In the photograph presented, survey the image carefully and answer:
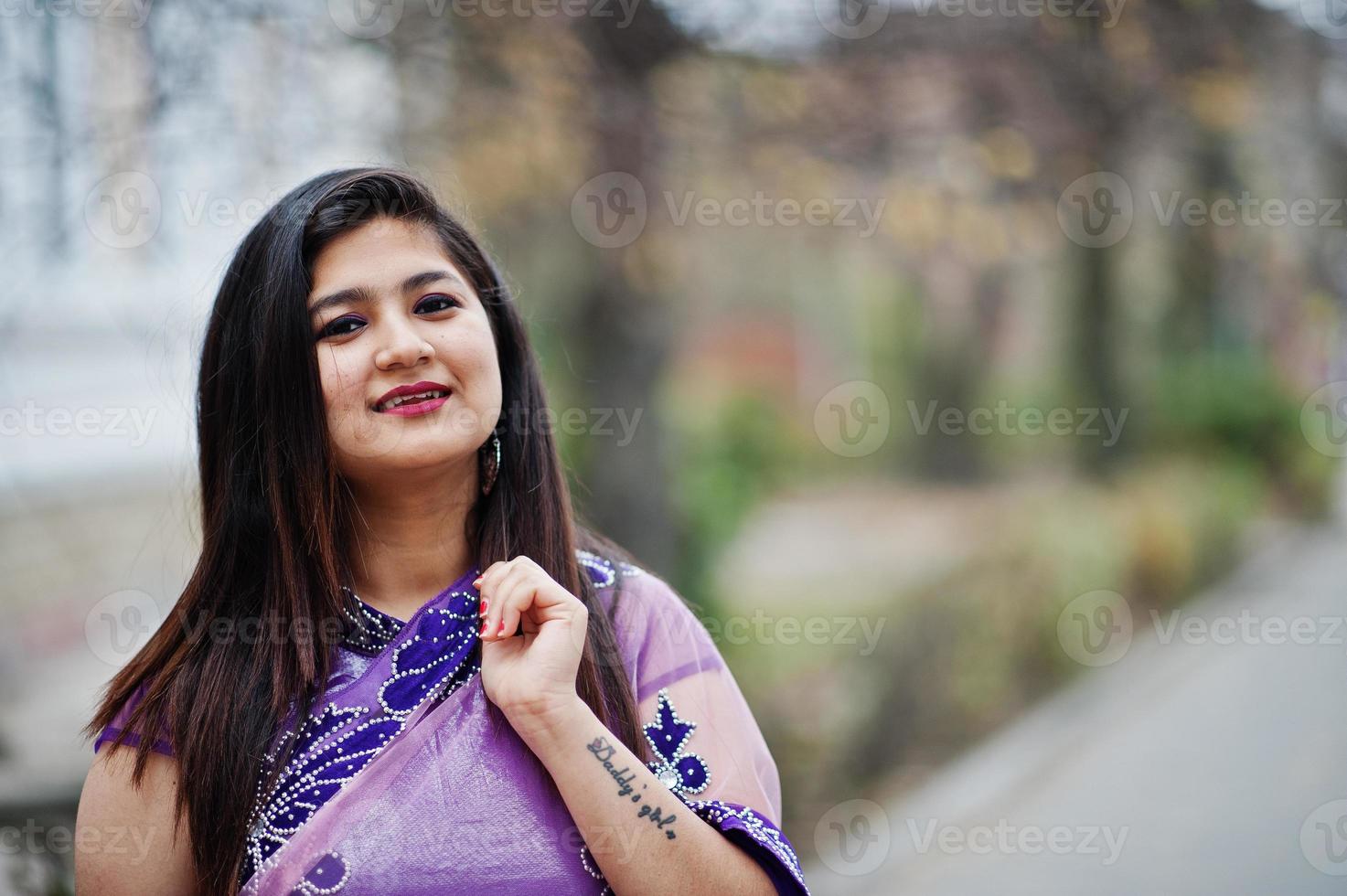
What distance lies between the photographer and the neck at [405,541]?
1.84 meters

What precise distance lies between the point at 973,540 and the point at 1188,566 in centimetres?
Result: 182

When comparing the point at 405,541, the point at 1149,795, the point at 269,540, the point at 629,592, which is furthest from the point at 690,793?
the point at 1149,795

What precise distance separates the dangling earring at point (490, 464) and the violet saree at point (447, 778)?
192 millimetres

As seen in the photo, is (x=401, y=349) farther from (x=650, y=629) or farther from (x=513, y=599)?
(x=650, y=629)

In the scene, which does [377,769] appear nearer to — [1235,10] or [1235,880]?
[1235,880]

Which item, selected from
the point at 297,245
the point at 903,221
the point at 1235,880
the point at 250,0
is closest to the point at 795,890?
the point at 297,245

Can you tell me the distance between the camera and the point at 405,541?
187 centimetres

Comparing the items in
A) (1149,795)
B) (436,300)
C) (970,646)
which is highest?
(436,300)

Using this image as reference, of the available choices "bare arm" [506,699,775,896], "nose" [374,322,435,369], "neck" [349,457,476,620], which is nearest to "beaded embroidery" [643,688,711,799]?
"bare arm" [506,699,775,896]

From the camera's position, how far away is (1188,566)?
8.24 meters

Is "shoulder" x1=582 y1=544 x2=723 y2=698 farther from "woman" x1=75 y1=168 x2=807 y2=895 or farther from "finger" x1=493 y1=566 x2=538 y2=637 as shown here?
"finger" x1=493 y1=566 x2=538 y2=637

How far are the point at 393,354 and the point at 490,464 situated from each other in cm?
33

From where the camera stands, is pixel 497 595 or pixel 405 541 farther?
pixel 405 541

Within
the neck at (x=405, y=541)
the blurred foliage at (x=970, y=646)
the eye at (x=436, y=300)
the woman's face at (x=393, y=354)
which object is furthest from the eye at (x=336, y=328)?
the blurred foliage at (x=970, y=646)
